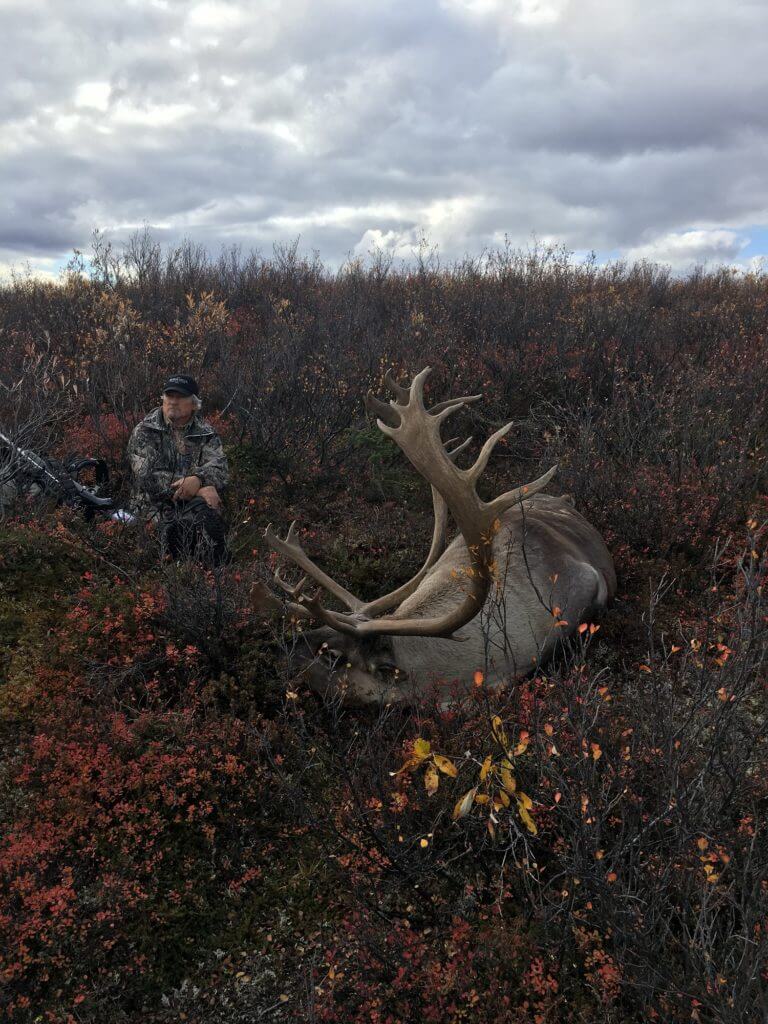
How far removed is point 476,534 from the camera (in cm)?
342

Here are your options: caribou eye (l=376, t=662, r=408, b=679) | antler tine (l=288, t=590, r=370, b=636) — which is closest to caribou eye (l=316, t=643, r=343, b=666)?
antler tine (l=288, t=590, r=370, b=636)

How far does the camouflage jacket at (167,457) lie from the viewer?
17.6 ft

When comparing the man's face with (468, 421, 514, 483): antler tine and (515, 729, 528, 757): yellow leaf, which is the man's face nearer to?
(468, 421, 514, 483): antler tine

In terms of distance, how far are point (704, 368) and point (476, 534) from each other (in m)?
6.07

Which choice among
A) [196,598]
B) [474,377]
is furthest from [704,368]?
[196,598]

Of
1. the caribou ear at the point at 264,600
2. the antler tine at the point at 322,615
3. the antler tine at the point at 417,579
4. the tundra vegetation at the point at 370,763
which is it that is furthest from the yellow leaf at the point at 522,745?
the antler tine at the point at 417,579

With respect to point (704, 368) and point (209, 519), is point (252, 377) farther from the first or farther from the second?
point (704, 368)

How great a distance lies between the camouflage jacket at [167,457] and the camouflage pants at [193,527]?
0.75ft

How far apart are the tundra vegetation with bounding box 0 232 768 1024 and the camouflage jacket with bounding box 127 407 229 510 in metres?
0.43

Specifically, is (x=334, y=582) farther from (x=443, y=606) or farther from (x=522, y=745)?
(x=522, y=745)

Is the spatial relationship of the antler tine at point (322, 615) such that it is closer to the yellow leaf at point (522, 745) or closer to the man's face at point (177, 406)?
the yellow leaf at point (522, 745)

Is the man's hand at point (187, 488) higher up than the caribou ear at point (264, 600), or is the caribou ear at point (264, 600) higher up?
the man's hand at point (187, 488)

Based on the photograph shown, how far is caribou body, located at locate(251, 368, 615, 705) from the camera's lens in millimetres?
3404

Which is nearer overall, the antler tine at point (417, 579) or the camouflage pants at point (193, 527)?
the antler tine at point (417, 579)
